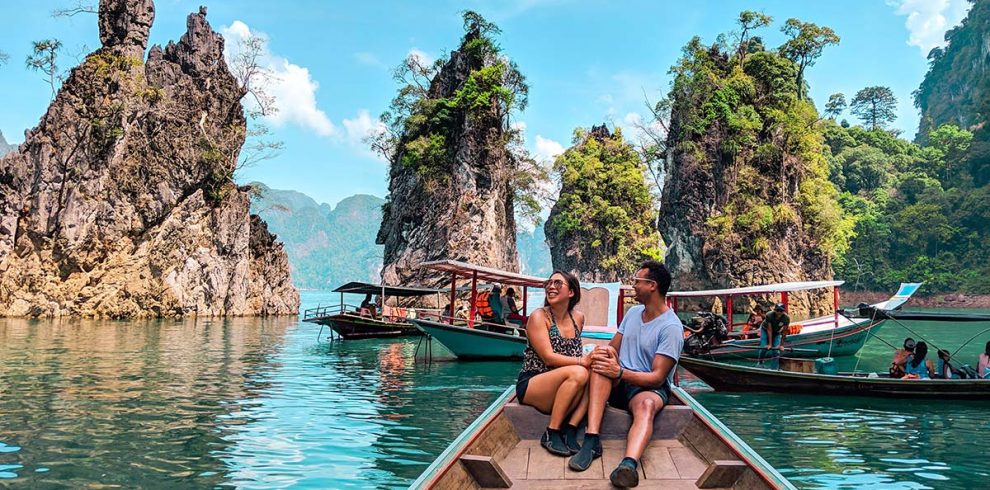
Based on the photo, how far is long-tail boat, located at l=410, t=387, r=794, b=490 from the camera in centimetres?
374

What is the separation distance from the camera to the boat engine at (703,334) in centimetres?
1570

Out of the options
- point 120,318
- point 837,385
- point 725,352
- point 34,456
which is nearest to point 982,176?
point 725,352

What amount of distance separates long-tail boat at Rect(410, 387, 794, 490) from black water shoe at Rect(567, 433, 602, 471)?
4 cm

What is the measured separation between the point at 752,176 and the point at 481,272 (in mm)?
33601

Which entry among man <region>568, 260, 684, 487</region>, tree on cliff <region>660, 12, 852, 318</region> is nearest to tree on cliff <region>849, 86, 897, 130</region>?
tree on cliff <region>660, 12, 852, 318</region>

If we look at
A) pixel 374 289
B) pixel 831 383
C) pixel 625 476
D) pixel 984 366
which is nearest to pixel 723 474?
pixel 625 476

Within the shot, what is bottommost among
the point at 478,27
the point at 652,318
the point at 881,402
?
the point at 881,402

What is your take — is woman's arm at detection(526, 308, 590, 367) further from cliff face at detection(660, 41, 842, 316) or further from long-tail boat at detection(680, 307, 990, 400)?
cliff face at detection(660, 41, 842, 316)

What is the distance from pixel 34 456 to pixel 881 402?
1208cm

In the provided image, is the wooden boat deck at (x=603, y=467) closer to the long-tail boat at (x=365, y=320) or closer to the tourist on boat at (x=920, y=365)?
the tourist on boat at (x=920, y=365)

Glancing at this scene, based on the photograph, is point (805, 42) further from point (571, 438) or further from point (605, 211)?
point (571, 438)

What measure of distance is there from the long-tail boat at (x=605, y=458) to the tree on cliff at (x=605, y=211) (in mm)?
48208

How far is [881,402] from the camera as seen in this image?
36.9 feet

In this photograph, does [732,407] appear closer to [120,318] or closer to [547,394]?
[547,394]
